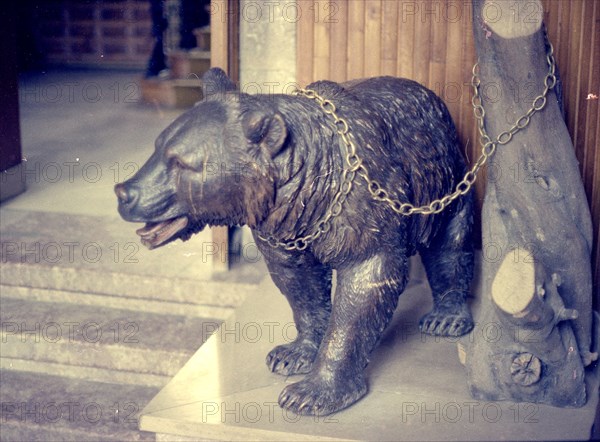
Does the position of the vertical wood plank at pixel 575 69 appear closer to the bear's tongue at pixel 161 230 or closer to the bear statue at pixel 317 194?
the bear statue at pixel 317 194

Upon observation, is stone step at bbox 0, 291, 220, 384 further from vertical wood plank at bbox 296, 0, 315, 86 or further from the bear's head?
the bear's head

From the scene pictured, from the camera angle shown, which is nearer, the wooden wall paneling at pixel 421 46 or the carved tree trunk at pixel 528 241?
the carved tree trunk at pixel 528 241

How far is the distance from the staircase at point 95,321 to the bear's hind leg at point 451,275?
3.65 ft

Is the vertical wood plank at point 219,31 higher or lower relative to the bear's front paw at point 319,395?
higher

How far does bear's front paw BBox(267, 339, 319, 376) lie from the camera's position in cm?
403

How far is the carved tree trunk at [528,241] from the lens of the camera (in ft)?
11.9

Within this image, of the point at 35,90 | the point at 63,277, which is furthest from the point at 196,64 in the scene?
the point at 63,277

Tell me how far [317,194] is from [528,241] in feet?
2.95

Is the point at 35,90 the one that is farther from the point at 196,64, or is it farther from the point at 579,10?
the point at 579,10

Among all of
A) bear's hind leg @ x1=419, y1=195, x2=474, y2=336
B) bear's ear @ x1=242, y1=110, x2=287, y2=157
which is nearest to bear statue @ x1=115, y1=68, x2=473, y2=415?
bear's ear @ x1=242, y1=110, x2=287, y2=157

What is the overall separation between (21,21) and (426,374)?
31.1 ft

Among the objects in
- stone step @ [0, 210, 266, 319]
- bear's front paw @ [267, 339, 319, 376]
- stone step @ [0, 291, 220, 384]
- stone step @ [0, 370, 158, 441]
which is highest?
bear's front paw @ [267, 339, 319, 376]

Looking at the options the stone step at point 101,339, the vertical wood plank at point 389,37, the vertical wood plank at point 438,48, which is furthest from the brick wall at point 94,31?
the vertical wood plank at point 438,48

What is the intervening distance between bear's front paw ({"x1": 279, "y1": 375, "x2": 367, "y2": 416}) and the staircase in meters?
0.97
